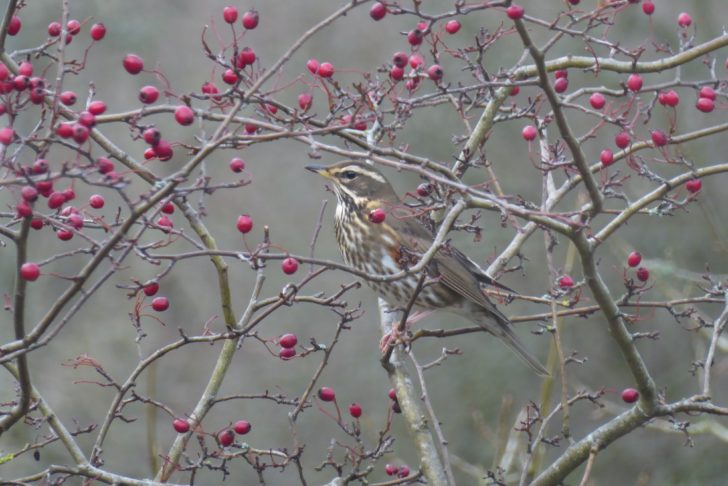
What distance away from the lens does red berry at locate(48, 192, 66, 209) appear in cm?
281

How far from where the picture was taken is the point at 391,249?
16.1 ft

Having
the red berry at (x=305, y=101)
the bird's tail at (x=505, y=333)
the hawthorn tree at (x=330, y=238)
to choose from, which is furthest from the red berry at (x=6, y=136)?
the bird's tail at (x=505, y=333)

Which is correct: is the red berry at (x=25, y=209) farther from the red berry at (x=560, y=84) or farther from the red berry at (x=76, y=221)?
the red berry at (x=560, y=84)

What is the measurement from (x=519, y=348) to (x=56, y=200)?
2708mm

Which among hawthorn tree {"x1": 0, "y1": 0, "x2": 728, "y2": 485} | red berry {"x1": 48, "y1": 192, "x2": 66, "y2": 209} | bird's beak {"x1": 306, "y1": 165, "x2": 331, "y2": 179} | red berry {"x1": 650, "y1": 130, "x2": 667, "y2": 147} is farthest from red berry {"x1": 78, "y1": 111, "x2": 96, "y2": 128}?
bird's beak {"x1": 306, "y1": 165, "x2": 331, "y2": 179}

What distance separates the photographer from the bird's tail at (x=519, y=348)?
192 inches

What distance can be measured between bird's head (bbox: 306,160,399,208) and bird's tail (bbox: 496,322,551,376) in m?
0.83

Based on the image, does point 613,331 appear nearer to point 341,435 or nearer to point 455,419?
point 455,419

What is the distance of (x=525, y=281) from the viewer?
992 centimetres

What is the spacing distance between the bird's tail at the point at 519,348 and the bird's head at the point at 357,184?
2.74 feet

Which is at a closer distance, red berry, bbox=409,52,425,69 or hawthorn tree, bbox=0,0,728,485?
hawthorn tree, bbox=0,0,728,485

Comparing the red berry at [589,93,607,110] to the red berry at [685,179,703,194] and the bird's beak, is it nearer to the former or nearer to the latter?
the red berry at [685,179,703,194]

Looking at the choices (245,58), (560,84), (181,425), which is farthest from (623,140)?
(181,425)

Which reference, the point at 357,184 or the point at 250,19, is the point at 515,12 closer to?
the point at 250,19
